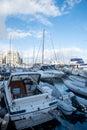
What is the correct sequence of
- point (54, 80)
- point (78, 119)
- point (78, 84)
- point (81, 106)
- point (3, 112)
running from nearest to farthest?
point (3, 112), point (78, 119), point (81, 106), point (78, 84), point (54, 80)

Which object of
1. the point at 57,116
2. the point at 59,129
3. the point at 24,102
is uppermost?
the point at 24,102

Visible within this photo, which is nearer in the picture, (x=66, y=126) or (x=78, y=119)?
(x=66, y=126)

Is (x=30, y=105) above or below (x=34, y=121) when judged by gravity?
above

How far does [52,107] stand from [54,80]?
15638 mm

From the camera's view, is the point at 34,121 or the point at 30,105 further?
the point at 30,105

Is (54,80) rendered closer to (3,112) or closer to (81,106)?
(81,106)

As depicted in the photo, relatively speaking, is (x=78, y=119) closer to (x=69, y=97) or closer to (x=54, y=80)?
(x=69, y=97)

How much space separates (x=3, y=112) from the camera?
7871mm

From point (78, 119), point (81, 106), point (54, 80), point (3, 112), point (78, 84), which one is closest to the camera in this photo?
point (3, 112)

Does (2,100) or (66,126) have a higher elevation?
(2,100)

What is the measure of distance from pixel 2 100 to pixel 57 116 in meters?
3.05

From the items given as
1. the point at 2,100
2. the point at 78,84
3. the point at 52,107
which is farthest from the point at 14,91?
the point at 78,84

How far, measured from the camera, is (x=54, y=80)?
23.7 metres

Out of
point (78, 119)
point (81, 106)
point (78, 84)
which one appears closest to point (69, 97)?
point (81, 106)
